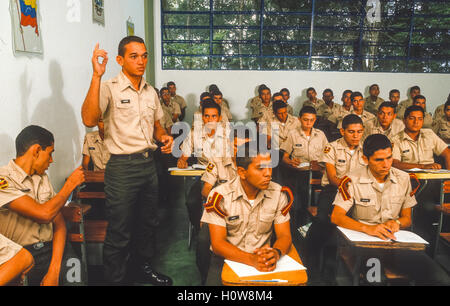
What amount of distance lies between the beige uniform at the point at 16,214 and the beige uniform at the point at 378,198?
1711 mm

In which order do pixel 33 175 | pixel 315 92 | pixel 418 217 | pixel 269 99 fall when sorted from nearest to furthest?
pixel 33 175 → pixel 418 217 → pixel 269 99 → pixel 315 92

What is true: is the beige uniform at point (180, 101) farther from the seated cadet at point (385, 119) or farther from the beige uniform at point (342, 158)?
the beige uniform at point (342, 158)

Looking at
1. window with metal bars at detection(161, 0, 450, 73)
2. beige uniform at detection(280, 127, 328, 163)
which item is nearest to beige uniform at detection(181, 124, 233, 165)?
beige uniform at detection(280, 127, 328, 163)

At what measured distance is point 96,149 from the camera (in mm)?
3316

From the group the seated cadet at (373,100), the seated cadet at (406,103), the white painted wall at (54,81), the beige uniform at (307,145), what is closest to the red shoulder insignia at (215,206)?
the white painted wall at (54,81)

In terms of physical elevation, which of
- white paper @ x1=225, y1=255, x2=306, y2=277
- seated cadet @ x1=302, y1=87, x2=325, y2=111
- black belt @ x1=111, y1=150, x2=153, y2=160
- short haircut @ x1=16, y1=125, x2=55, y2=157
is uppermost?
seated cadet @ x1=302, y1=87, x2=325, y2=111

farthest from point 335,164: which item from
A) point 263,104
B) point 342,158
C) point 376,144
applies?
point 263,104

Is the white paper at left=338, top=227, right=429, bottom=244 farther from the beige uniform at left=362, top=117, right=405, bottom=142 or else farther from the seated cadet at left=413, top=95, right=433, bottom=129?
the seated cadet at left=413, top=95, right=433, bottom=129

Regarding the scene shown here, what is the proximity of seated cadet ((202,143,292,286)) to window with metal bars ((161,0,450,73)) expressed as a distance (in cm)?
597

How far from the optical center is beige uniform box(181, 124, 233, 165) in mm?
3236

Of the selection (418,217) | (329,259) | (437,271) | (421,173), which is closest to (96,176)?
(329,259)

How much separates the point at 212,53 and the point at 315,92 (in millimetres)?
2375

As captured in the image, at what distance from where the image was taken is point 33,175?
178 cm

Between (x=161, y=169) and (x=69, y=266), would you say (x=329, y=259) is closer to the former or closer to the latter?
(x=69, y=266)
